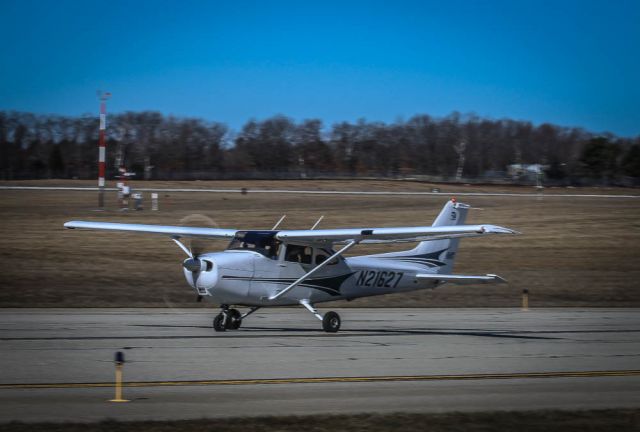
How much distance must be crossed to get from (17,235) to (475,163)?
10207cm

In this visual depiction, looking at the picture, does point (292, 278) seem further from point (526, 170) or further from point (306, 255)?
point (526, 170)

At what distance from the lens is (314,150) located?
140 m

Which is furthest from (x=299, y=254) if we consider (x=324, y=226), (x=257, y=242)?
(x=324, y=226)

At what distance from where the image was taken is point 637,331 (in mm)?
20875

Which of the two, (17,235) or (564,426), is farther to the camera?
(17,235)

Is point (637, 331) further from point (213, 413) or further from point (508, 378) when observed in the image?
point (213, 413)

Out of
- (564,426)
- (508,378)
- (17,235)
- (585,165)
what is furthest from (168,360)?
(585,165)

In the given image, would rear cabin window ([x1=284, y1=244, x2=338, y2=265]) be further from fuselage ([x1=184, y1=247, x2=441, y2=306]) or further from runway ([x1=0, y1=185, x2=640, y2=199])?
runway ([x1=0, y1=185, x2=640, y2=199])

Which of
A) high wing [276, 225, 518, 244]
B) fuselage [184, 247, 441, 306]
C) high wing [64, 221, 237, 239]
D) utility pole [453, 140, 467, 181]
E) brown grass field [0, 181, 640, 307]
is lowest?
brown grass field [0, 181, 640, 307]

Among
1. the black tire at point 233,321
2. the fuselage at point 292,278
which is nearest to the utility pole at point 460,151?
the fuselage at point 292,278

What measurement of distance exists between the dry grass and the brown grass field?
12.6 metres

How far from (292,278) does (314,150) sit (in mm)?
121725

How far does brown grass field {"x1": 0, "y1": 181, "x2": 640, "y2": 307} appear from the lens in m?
28.8

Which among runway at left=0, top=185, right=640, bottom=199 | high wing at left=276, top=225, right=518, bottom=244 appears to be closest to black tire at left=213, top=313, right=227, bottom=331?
high wing at left=276, top=225, right=518, bottom=244
